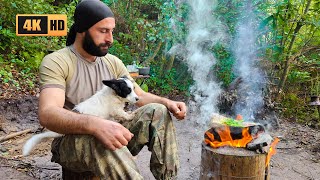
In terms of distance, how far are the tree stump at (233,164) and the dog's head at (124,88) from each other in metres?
0.74

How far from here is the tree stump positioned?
2725 mm

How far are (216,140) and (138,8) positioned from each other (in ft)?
22.3

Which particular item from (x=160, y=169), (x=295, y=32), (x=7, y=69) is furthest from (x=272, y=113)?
(x=7, y=69)

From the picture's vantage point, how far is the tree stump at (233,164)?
272 cm

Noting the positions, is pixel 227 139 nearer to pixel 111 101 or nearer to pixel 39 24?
pixel 111 101

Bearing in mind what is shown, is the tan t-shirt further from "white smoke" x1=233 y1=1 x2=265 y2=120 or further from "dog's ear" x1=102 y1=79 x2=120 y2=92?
"white smoke" x1=233 y1=1 x2=265 y2=120

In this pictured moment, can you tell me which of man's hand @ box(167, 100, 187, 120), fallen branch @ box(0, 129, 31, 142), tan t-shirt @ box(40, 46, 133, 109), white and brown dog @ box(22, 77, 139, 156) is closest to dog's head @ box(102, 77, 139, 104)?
white and brown dog @ box(22, 77, 139, 156)

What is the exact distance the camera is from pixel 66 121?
82.9 inches

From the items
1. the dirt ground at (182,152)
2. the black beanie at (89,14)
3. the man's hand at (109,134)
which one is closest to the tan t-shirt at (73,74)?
the black beanie at (89,14)

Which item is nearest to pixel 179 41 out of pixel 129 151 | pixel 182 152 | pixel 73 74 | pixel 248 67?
pixel 248 67

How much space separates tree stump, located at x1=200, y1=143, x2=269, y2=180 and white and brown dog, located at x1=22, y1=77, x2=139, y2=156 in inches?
29.7

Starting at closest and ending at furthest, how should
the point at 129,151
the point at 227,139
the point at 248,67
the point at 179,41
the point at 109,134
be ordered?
the point at 109,134 → the point at 129,151 → the point at 227,139 → the point at 248,67 → the point at 179,41

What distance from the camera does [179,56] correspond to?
8.63 meters

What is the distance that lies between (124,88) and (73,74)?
0.38 m
